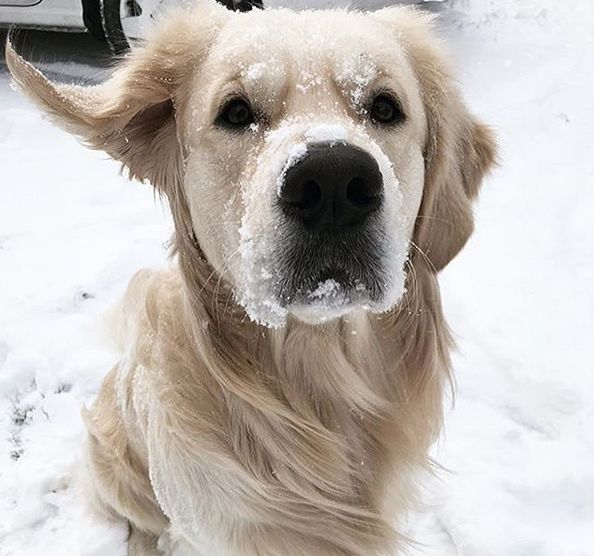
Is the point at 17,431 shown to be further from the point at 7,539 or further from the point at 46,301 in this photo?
the point at 46,301

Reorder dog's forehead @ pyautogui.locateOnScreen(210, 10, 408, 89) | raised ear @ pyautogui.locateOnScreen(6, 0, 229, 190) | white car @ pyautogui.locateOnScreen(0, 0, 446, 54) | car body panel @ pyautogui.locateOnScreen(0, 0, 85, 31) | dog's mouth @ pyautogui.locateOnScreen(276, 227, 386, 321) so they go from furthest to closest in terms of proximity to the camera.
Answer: car body panel @ pyautogui.locateOnScreen(0, 0, 85, 31)
white car @ pyautogui.locateOnScreen(0, 0, 446, 54)
raised ear @ pyautogui.locateOnScreen(6, 0, 229, 190)
dog's forehead @ pyautogui.locateOnScreen(210, 10, 408, 89)
dog's mouth @ pyautogui.locateOnScreen(276, 227, 386, 321)

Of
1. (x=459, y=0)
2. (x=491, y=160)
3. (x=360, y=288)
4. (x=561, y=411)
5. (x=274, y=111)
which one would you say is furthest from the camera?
(x=459, y=0)

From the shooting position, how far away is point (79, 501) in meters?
3.11

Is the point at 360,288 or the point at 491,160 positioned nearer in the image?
the point at 360,288

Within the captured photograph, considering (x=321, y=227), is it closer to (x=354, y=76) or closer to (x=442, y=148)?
(x=354, y=76)

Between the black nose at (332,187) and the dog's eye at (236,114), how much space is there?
0.38 m

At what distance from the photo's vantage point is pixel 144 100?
2.12 meters

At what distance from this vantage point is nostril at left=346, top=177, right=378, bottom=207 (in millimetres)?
1676

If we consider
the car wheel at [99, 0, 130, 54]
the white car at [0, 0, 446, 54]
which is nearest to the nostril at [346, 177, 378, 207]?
the white car at [0, 0, 446, 54]

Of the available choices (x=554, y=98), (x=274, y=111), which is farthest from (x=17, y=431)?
(x=554, y=98)

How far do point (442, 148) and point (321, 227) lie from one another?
2.29 feet

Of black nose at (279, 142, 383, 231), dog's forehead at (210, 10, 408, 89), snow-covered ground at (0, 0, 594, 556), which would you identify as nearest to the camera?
black nose at (279, 142, 383, 231)

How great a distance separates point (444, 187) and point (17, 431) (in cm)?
231

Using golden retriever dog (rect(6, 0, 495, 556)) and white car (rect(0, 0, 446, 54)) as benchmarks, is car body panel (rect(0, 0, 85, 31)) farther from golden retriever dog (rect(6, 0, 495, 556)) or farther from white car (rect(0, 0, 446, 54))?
golden retriever dog (rect(6, 0, 495, 556))
